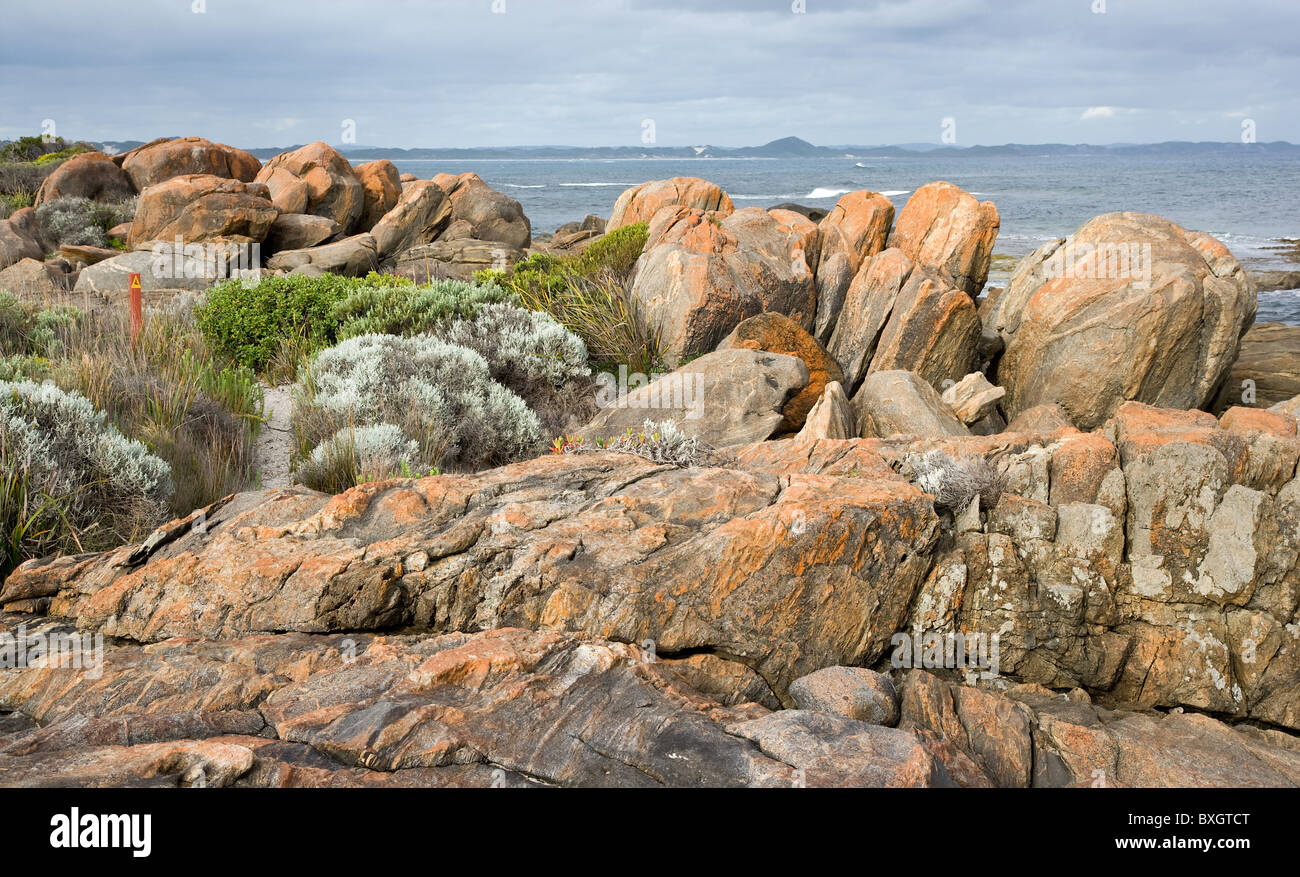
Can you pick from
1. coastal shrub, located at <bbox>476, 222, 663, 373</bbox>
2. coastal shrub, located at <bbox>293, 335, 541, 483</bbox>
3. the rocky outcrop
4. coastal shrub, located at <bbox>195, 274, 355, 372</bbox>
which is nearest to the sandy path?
coastal shrub, located at <bbox>293, 335, 541, 483</bbox>

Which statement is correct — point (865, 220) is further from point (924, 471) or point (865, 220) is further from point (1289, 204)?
point (1289, 204)

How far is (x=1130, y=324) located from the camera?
38.6 ft

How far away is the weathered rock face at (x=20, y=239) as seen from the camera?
830 inches

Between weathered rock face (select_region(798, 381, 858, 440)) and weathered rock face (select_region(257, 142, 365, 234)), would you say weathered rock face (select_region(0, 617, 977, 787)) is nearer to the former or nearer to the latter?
weathered rock face (select_region(798, 381, 858, 440))

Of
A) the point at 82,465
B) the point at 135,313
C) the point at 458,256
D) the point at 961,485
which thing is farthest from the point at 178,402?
the point at 458,256

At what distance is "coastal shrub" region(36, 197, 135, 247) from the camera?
84.4ft

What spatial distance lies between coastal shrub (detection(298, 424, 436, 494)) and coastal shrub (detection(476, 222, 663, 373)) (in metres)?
4.79

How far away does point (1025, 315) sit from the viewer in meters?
13.1

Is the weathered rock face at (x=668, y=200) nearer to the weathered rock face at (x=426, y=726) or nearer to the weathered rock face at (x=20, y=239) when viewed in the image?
the weathered rock face at (x=20, y=239)

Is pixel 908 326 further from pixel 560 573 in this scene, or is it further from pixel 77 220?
pixel 77 220

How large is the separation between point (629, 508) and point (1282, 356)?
1626 centimetres

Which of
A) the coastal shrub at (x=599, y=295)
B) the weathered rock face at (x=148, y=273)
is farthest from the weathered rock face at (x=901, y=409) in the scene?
the weathered rock face at (x=148, y=273)

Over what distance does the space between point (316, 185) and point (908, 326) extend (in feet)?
73.3

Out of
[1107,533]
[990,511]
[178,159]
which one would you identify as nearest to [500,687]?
[990,511]
